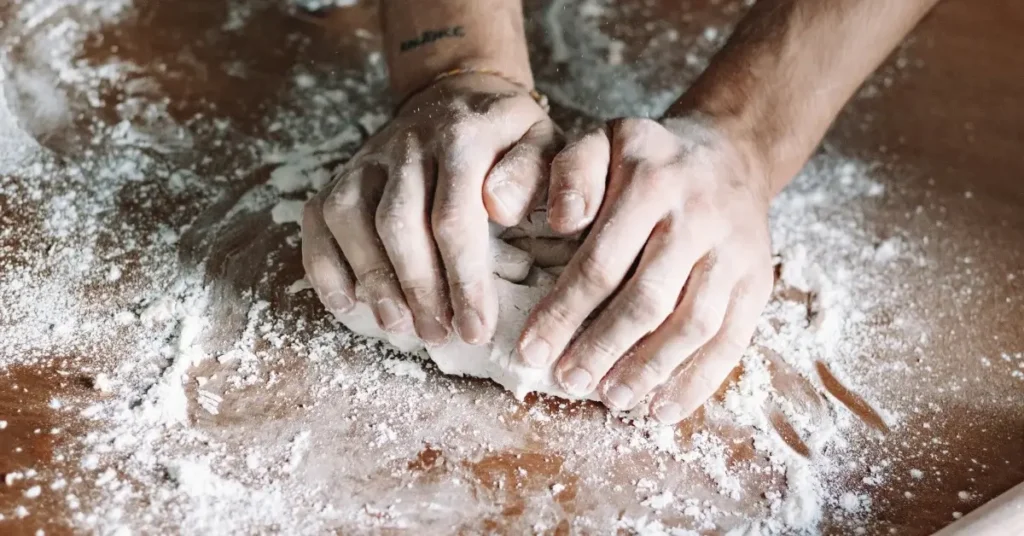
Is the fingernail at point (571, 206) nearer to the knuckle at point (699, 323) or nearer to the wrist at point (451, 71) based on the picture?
the knuckle at point (699, 323)

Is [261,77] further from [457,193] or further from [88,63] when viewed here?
[457,193]

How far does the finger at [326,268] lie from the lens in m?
1.07

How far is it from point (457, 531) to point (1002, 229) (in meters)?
1.04

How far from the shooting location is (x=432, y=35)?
1297mm

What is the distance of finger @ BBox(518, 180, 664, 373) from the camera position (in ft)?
3.24

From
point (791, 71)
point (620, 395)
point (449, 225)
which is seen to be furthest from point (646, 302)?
point (791, 71)

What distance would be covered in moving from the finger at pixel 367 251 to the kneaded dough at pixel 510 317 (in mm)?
45

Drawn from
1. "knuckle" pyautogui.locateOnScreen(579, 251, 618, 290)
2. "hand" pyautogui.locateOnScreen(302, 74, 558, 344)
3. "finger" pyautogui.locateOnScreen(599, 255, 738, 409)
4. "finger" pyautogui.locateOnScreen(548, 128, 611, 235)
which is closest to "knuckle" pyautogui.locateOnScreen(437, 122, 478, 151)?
"hand" pyautogui.locateOnScreen(302, 74, 558, 344)

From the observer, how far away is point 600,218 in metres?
1.01

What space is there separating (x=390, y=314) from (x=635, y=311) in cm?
30

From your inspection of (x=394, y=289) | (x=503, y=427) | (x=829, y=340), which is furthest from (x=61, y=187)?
(x=829, y=340)

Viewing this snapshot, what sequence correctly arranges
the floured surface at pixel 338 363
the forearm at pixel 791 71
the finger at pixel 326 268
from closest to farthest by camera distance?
1. the floured surface at pixel 338 363
2. the finger at pixel 326 268
3. the forearm at pixel 791 71

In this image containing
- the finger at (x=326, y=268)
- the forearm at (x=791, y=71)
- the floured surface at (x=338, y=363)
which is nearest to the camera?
the floured surface at (x=338, y=363)

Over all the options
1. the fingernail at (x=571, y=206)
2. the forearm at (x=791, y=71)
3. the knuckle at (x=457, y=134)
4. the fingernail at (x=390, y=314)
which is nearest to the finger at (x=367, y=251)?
the fingernail at (x=390, y=314)
